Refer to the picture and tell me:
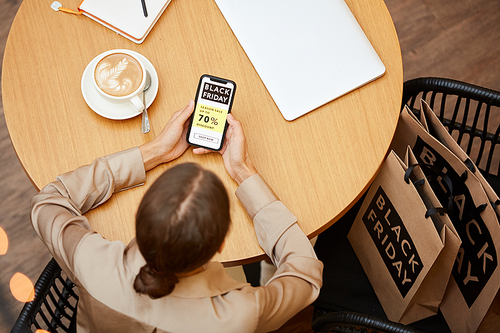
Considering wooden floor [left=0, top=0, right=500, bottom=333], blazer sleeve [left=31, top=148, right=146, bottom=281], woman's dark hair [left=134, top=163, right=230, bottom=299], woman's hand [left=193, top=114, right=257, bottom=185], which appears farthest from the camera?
wooden floor [left=0, top=0, right=500, bottom=333]

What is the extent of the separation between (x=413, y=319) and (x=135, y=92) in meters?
0.95

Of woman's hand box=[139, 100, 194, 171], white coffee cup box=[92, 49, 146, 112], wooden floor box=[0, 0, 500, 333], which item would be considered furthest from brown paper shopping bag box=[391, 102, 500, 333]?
wooden floor box=[0, 0, 500, 333]

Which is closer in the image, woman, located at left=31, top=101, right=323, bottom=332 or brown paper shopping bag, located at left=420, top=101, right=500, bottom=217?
woman, located at left=31, top=101, right=323, bottom=332

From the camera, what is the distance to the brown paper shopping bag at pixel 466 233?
977 millimetres

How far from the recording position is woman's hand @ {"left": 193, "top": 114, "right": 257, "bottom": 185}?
3.24 ft

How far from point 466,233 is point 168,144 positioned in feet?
2.51

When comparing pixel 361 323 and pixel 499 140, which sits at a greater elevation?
pixel 499 140

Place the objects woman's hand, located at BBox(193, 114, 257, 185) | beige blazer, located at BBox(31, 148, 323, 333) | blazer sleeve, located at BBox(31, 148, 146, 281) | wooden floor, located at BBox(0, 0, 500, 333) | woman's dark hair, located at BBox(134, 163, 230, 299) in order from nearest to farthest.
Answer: woman's dark hair, located at BBox(134, 163, 230, 299) → beige blazer, located at BBox(31, 148, 323, 333) → blazer sleeve, located at BBox(31, 148, 146, 281) → woman's hand, located at BBox(193, 114, 257, 185) → wooden floor, located at BBox(0, 0, 500, 333)

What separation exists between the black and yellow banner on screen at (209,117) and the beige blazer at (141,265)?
15 centimetres

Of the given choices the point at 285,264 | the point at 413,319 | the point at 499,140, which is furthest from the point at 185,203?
the point at 499,140

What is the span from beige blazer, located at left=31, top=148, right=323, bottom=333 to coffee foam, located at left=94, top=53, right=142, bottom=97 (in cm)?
15

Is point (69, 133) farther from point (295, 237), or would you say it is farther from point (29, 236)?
point (29, 236)

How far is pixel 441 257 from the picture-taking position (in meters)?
1.03

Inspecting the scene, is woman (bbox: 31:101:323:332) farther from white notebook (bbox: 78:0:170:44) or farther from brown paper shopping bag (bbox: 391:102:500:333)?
brown paper shopping bag (bbox: 391:102:500:333)
